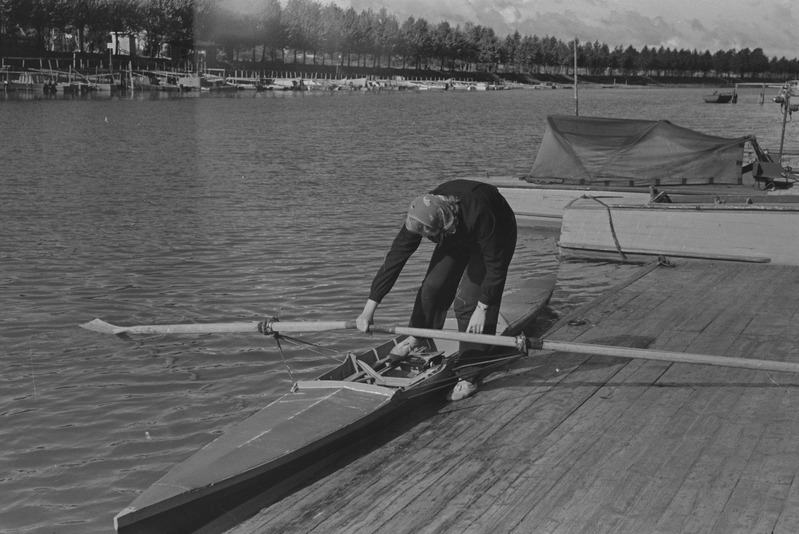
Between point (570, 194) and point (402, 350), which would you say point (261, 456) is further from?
point (570, 194)

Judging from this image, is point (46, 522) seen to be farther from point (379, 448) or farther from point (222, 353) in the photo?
point (222, 353)

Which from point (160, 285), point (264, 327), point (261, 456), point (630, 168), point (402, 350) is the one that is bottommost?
point (160, 285)

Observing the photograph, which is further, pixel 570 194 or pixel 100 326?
pixel 570 194

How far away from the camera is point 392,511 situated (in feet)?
21.1

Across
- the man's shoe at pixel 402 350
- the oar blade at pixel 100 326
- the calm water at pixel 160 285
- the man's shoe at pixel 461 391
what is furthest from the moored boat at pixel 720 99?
the man's shoe at pixel 461 391

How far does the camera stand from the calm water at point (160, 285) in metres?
9.27

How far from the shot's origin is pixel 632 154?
22.0 metres

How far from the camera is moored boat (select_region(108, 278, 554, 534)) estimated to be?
652 cm

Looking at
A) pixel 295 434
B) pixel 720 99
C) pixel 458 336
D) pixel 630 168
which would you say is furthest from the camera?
pixel 720 99

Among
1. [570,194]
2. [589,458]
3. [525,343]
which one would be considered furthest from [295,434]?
[570,194]

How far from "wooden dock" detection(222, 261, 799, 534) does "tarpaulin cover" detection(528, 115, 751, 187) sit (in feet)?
38.0

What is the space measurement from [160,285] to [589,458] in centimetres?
1088

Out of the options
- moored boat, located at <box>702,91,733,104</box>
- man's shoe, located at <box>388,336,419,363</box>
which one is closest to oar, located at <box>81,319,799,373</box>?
man's shoe, located at <box>388,336,419,363</box>

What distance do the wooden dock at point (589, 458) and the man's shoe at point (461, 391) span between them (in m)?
0.10
